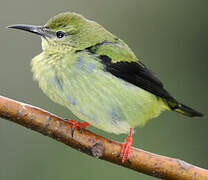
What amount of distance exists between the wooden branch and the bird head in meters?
1.01

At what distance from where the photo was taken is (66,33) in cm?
488

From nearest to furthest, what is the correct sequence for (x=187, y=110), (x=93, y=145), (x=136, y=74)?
(x=93, y=145) → (x=136, y=74) → (x=187, y=110)

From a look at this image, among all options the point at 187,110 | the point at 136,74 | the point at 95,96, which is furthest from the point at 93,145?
the point at 187,110

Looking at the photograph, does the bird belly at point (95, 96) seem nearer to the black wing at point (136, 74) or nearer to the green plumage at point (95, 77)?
the green plumage at point (95, 77)

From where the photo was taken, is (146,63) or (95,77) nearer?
(95,77)

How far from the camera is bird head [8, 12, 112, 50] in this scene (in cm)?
474

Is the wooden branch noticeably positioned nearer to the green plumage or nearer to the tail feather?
the green plumage

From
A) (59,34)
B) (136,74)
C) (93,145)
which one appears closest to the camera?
(93,145)

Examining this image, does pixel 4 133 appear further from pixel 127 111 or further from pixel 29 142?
pixel 127 111

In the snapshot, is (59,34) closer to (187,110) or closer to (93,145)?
(93,145)

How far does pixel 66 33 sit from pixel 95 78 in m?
0.81

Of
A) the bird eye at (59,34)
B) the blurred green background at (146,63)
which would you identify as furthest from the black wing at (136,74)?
the blurred green background at (146,63)

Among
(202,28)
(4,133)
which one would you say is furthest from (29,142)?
(202,28)

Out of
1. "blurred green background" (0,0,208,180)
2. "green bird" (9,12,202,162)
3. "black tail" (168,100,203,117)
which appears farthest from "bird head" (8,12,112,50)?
"blurred green background" (0,0,208,180)
